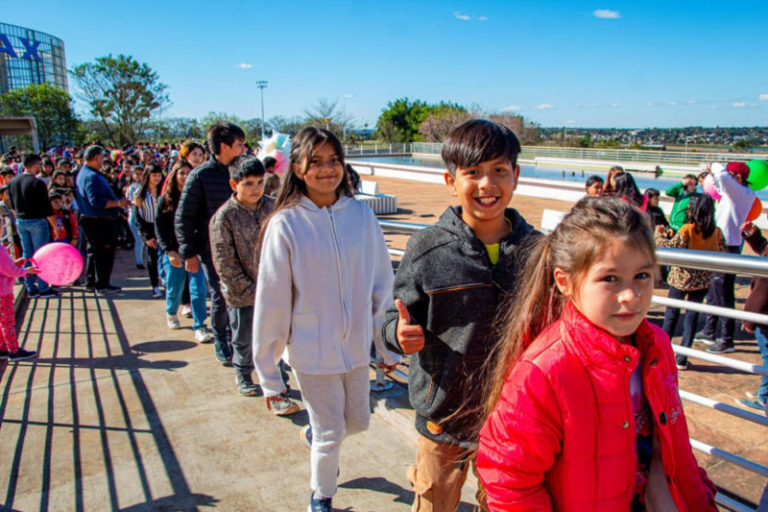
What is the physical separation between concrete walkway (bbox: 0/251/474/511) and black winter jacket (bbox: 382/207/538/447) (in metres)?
1.13

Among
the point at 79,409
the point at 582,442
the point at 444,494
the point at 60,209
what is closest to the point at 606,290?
the point at 582,442

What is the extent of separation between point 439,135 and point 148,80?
1394 inches

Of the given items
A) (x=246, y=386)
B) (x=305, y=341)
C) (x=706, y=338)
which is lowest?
(x=706, y=338)

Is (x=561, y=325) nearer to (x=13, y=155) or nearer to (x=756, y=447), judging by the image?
(x=756, y=447)

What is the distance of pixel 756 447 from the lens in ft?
10.7

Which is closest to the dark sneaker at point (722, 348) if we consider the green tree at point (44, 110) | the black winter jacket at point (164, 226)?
the black winter jacket at point (164, 226)

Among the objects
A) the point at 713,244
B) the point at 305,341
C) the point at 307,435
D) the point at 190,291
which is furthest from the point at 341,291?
the point at 713,244

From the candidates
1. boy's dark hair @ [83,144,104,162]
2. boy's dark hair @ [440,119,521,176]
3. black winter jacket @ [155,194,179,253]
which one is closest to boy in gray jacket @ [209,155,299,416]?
black winter jacket @ [155,194,179,253]

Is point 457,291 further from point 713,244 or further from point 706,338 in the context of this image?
point 706,338

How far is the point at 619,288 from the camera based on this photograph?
1.32 metres

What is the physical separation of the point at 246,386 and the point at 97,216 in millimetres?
4468

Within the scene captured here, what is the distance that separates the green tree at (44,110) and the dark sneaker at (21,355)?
136 ft

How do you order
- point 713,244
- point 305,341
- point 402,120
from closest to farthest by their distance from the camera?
point 305,341 → point 713,244 → point 402,120

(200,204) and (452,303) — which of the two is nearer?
(452,303)
